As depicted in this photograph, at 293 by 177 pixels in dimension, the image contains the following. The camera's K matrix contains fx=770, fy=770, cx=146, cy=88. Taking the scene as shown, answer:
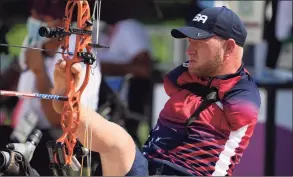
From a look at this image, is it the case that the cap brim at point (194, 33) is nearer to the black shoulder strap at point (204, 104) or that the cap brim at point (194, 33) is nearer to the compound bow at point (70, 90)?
the black shoulder strap at point (204, 104)

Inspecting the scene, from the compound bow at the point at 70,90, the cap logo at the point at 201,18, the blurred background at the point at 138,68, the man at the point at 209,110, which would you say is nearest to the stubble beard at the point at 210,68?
the man at the point at 209,110

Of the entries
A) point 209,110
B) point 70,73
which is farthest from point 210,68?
point 70,73

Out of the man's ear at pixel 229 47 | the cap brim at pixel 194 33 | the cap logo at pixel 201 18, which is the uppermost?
the cap logo at pixel 201 18

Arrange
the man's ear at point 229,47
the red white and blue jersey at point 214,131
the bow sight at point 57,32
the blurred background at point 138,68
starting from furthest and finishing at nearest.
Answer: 1. the blurred background at point 138,68
2. the man's ear at point 229,47
3. the red white and blue jersey at point 214,131
4. the bow sight at point 57,32

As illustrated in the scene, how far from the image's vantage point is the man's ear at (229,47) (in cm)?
326

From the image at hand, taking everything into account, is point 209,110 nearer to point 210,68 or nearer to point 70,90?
point 210,68

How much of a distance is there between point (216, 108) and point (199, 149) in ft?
0.61

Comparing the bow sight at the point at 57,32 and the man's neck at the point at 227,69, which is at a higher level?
the bow sight at the point at 57,32

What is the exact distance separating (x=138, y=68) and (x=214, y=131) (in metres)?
3.24

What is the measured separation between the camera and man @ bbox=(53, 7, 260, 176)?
125 inches

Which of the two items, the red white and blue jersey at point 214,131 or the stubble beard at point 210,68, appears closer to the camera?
the red white and blue jersey at point 214,131

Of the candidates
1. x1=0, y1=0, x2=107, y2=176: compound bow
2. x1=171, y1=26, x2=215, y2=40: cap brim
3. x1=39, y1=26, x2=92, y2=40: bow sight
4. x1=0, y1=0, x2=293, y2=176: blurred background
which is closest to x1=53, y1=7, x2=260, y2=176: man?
x1=171, y1=26, x2=215, y2=40: cap brim

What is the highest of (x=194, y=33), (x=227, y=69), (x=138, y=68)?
(x=194, y=33)

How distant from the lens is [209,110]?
10.6 ft
